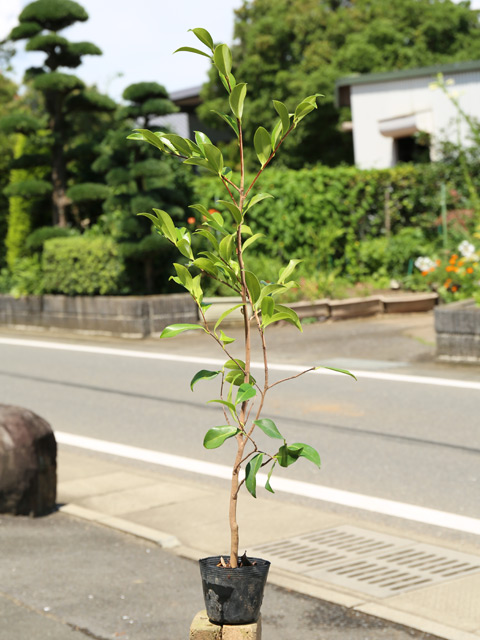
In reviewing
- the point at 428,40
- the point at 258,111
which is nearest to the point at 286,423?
the point at 258,111

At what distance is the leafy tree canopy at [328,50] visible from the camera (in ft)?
128

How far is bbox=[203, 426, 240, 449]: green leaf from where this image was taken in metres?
2.78

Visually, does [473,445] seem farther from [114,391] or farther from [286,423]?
[114,391]

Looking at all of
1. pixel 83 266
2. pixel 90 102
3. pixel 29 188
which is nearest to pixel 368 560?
pixel 83 266

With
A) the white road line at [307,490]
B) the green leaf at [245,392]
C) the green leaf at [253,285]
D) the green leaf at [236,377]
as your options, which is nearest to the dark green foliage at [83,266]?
the white road line at [307,490]

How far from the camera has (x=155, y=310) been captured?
17.2m

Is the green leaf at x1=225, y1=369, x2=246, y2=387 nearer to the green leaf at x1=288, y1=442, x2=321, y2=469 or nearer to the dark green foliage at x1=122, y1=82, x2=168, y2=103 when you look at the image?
the green leaf at x1=288, y1=442, x2=321, y2=469

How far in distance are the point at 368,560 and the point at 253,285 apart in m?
3.33

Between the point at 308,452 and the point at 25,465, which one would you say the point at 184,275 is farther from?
the point at 25,465

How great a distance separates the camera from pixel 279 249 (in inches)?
790

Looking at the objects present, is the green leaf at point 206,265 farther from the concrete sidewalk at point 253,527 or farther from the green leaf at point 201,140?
the concrete sidewalk at point 253,527

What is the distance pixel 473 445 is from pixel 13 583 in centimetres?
449

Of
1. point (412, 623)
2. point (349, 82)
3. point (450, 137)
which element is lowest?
point (412, 623)

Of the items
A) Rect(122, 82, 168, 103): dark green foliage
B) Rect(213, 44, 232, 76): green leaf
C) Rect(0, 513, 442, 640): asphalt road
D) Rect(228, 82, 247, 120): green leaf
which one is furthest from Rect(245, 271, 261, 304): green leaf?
Rect(122, 82, 168, 103): dark green foliage
